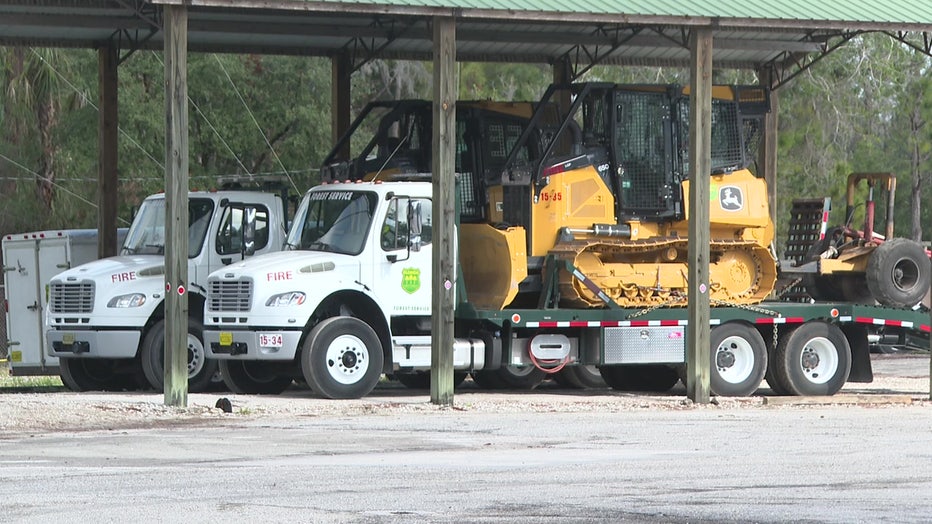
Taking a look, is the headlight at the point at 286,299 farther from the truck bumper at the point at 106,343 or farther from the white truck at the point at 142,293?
the truck bumper at the point at 106,343

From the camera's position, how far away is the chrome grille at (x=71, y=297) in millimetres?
22688

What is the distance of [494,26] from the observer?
2625cm

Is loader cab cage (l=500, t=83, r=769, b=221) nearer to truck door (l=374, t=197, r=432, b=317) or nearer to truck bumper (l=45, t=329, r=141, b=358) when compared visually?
truck door (l=374, t=197, r=432, b=317)

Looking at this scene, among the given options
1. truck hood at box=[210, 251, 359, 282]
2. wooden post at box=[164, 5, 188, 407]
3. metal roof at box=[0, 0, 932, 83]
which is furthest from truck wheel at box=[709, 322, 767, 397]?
wooden post at box=[164, 5, 188, 407]

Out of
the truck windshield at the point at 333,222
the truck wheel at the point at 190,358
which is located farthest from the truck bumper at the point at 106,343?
the truck windshield at the point at 333,222

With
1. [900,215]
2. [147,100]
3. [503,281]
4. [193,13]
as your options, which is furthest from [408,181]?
[900,215]

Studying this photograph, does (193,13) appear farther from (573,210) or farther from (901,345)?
(901,345)

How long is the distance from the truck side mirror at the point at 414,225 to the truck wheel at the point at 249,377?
8.38 feet

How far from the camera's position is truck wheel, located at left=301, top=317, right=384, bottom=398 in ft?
70.2

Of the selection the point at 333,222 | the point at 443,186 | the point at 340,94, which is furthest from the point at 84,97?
the point at 443,186

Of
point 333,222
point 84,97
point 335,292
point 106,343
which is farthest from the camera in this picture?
point 84,97

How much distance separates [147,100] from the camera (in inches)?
1625

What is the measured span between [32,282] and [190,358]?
393cm

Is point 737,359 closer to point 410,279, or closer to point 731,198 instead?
point 731,198
